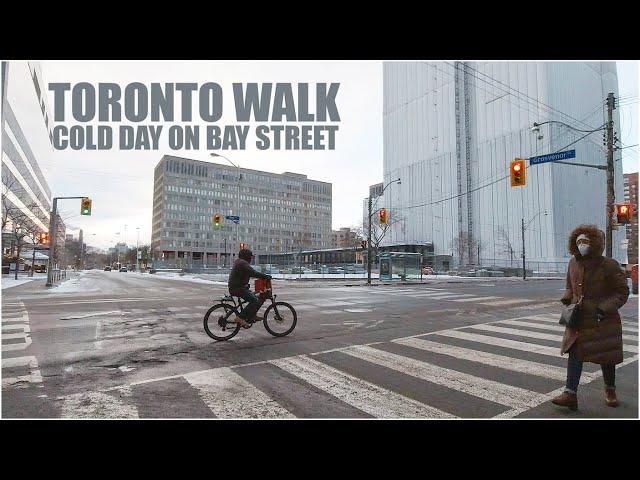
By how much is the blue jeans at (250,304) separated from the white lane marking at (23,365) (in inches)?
133

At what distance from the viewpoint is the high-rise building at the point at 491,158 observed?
58719 mm

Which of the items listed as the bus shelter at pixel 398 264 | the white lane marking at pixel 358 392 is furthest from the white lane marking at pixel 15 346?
the bus shelter at pixel 398 264

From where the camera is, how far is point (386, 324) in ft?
33.6

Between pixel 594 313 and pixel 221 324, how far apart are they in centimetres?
605

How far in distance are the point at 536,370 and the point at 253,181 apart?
107 metres

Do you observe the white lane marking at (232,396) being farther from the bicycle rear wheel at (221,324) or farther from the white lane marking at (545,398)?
the bicycle rear wheel at (221,324)

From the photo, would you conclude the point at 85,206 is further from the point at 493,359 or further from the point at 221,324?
the point at 493,359

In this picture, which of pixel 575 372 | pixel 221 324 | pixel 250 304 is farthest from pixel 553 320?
pixel 221 324

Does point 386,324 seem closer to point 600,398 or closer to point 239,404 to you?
point 600,398

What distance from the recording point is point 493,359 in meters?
6.55

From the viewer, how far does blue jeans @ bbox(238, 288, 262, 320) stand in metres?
7.94

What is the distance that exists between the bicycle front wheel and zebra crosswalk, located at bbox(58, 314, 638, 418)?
5.91 ft

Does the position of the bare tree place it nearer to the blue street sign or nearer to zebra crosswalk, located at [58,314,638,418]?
the blue street sign

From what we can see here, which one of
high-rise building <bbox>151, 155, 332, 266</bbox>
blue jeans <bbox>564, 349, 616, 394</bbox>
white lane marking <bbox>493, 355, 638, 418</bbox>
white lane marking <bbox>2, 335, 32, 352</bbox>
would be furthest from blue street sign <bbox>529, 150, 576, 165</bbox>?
high-rise building <bbox>151, 155, 332, 266</bbox>
